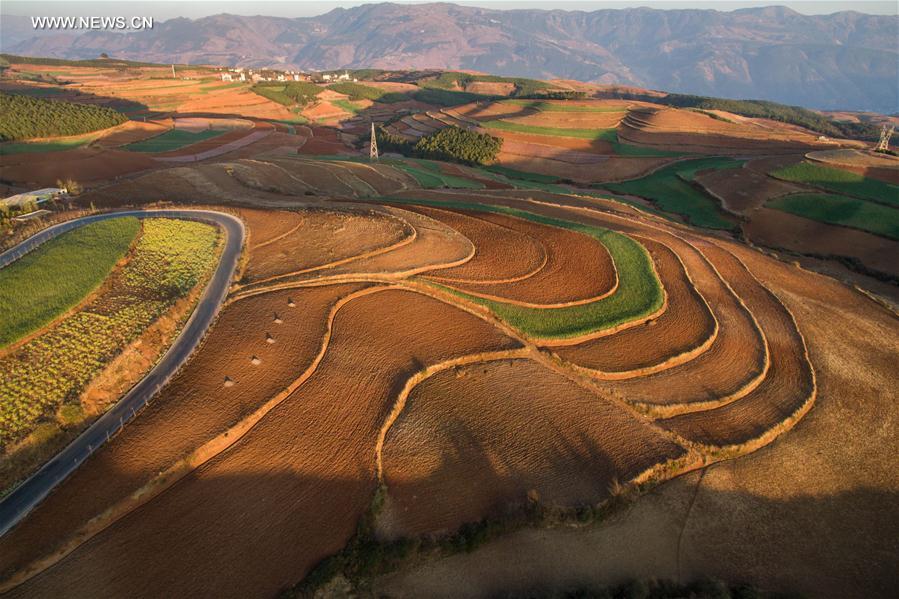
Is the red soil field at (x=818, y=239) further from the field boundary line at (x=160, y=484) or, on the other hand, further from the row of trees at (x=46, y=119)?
the row of trees at (x=46, y=119)

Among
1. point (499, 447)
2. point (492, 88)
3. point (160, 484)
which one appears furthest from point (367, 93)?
point (160, 484)

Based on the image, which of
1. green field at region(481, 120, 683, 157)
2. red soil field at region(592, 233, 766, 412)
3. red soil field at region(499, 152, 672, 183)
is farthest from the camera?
green field at region(481, 120, 683, 157)

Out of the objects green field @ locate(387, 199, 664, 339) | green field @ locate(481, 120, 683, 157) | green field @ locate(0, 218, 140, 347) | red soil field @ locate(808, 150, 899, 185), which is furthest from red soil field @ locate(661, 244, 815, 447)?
green field @ locate(481, 120, 683, 157)

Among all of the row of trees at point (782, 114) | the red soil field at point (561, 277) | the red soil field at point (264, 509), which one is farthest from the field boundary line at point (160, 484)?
the row of trees at point (782, 114)

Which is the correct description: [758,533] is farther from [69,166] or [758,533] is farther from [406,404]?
[69,166]

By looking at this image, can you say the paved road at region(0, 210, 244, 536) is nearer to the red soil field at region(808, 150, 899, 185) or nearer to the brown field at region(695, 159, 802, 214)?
the brown field at region(695, 159, 802, 214)

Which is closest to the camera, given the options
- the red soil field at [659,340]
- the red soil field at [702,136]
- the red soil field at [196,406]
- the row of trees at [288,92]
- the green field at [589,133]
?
the red soil field at [196,406]

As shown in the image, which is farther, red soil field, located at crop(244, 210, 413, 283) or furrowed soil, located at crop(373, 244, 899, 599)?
red soil field, located at crop(244, 210, 413, 283)
